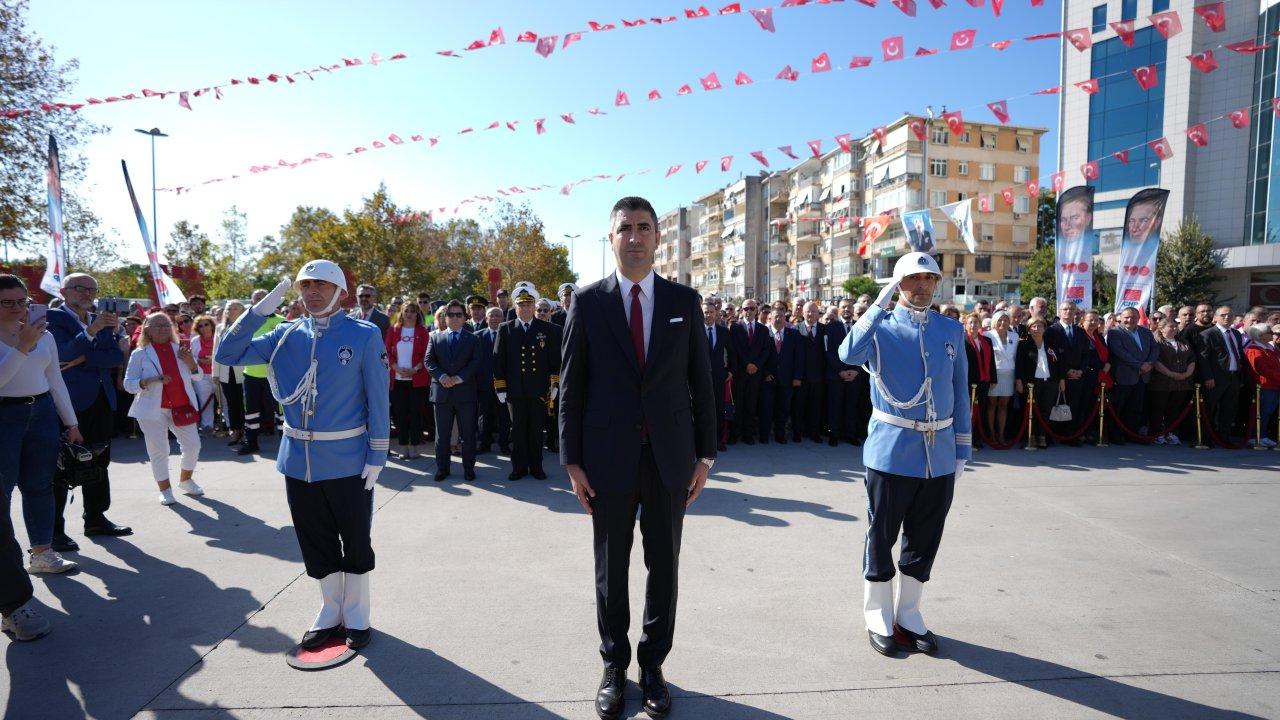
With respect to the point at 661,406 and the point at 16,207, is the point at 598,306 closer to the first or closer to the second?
the point at 661,406

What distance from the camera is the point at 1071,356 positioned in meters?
9.34

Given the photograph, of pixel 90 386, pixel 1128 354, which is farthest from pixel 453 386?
pixel 1128 354

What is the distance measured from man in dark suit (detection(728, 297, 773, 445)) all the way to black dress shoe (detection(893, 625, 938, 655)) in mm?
5824

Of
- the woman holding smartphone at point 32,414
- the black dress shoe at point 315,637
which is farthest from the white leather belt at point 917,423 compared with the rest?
the woman holding smartphone at point 32,414

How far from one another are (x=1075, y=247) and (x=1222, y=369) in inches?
128

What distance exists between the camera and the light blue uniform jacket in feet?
11.5

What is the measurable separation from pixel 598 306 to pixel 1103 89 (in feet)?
141

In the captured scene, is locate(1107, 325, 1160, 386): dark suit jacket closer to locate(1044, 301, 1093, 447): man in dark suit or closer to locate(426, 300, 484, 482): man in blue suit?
locate(1044, 301, 1093, 447): man in dark suit

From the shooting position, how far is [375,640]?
3551mm

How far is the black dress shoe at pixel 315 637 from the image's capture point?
3.42 m

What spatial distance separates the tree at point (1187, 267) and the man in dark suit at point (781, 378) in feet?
100

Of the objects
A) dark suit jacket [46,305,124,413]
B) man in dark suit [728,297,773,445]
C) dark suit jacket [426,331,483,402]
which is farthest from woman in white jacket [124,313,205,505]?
man in dark suit [728,297,773,445]

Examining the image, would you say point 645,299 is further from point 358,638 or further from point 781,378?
point 781,378

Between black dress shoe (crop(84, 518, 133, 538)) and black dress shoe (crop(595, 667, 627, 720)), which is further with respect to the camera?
black dress shoe (crop(84, 518, 133, 538))
